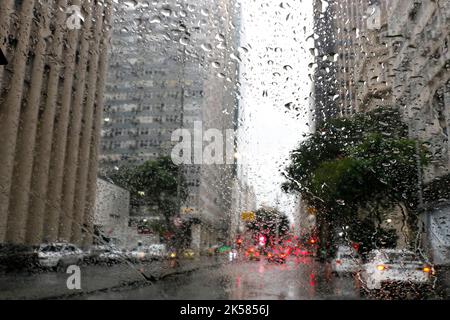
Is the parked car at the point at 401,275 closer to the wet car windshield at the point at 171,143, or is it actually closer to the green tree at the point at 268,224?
the wet car windshield at the point at 171,143

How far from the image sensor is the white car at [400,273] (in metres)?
6.73

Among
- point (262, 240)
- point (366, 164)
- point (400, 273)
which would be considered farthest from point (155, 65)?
point (262, 240)

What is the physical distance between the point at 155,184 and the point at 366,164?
6151 mm

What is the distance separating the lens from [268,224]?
25.1 metres

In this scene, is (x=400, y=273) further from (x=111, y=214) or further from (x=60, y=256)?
(x=60, y=256)

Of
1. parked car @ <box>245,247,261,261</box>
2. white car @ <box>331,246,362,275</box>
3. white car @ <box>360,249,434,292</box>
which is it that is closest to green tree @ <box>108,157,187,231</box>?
white car @ <box>331,246,362,275</box>

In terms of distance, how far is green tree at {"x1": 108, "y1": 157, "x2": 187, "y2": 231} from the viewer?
34.9 ft

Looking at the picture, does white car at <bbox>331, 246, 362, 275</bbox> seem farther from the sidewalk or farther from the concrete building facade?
the concrete building facade

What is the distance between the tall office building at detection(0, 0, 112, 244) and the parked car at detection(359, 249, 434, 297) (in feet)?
26.0

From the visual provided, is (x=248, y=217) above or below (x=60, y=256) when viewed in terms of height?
above

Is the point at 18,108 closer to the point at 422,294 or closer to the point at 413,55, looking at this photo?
the point at 413,55

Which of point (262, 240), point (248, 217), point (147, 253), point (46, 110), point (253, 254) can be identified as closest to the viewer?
point (147, 253)

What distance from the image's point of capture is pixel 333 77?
12.3m
